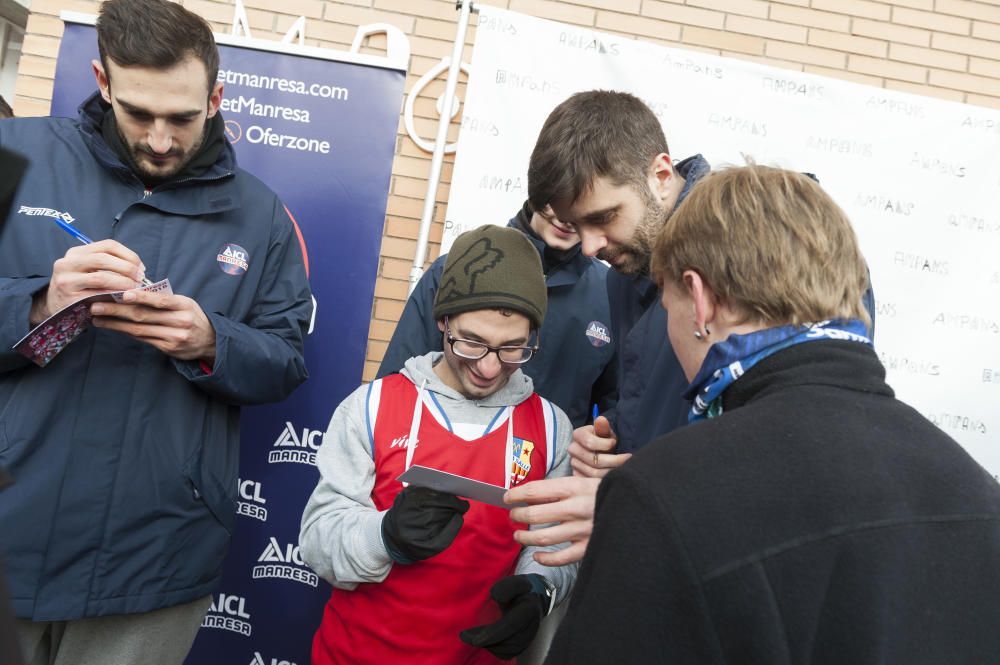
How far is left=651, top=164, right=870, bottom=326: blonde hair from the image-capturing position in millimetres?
1153

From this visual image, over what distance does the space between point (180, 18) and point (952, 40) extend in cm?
388

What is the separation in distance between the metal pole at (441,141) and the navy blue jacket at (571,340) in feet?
1.87

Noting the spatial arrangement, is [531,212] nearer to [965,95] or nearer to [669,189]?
[669,189]

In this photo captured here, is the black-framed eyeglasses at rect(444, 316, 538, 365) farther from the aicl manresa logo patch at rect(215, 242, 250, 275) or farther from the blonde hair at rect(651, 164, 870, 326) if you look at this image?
the blonde hair at rect(651, 164, 870, 326)

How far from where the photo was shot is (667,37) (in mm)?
3953

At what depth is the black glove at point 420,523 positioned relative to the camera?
176 centimetres

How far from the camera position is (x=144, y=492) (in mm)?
1993

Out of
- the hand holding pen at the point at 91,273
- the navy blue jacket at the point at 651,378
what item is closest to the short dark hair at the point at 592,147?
the navy blue jacket at the point at 651,378

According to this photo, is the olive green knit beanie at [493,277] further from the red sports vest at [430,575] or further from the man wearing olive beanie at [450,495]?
the red sports vest at [430,575]

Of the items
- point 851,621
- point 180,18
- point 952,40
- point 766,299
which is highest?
point 952,40

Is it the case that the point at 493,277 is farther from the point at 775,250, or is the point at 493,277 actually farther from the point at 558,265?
the point at 775,250

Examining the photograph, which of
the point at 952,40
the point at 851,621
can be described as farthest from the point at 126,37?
the point at 952,40

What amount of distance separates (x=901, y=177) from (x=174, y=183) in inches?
129

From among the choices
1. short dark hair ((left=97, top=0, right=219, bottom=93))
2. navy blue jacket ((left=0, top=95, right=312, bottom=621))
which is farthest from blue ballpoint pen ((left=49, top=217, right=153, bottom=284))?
short dark hair ((left=97, top=0, right=219, bottom=93))
